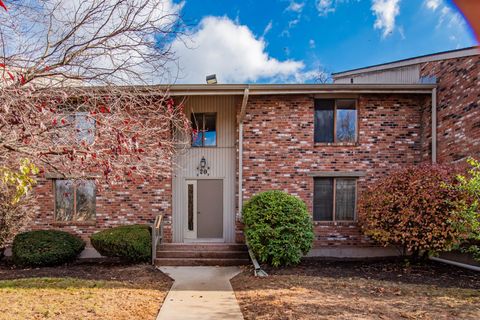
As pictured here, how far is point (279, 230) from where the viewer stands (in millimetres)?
7543

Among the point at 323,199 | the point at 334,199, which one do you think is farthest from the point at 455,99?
the point at 323,199

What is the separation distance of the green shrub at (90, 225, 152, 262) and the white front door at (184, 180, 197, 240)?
1.66 m

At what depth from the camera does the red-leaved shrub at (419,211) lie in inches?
279

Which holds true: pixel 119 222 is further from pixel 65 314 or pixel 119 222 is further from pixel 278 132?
pixel 278 132

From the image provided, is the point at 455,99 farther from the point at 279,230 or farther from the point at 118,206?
the point at 118,206

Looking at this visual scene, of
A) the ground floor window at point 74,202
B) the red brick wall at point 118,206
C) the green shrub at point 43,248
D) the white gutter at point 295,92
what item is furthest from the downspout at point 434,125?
the green shrub at point 43,248

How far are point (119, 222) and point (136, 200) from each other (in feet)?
2.63

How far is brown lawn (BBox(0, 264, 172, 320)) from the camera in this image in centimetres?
473

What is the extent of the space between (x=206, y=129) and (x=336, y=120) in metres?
4.05

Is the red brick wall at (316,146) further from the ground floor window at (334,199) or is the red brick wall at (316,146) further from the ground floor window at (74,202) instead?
the ground floor window at (74,202)

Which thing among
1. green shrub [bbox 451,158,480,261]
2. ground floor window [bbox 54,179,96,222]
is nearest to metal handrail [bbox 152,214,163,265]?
ground floor window [bbox 54,179,96,222]

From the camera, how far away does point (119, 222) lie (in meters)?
9.21

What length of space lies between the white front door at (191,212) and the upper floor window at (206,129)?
50.3 inches

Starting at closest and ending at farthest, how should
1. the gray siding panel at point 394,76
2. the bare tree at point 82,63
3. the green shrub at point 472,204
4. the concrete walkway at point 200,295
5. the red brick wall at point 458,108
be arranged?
the bare tree at point 82,63 < the concrete walkway at point 200,295 < the green shrub at point 472,204 < the red brick wall at point 458,108 < the gray siding panel at point 394,76
